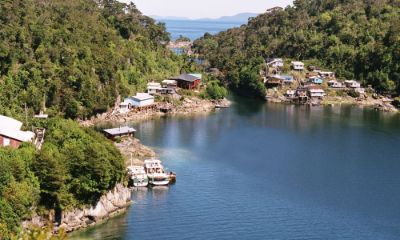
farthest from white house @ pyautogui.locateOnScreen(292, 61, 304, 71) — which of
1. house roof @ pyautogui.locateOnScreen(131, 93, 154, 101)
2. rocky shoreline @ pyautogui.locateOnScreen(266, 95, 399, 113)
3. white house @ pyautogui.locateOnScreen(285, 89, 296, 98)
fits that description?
house roof @ pyautogui.locateOnScreen(131, 93, 154, 101)

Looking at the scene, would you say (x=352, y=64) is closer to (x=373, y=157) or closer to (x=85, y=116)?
(x=373, y=157)

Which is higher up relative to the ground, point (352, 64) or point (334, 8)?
point (334, 8)

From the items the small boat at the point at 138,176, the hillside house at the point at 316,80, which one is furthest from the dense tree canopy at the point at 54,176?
the hillside house at the point at 316,80

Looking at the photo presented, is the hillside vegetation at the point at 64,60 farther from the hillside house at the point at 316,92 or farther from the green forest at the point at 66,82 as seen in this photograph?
the hillside house at the point at 316,92

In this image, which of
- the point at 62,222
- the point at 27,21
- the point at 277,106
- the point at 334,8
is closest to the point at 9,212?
the point at 62,222

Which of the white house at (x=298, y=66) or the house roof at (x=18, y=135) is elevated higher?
the white house at (x=298, y=66)
